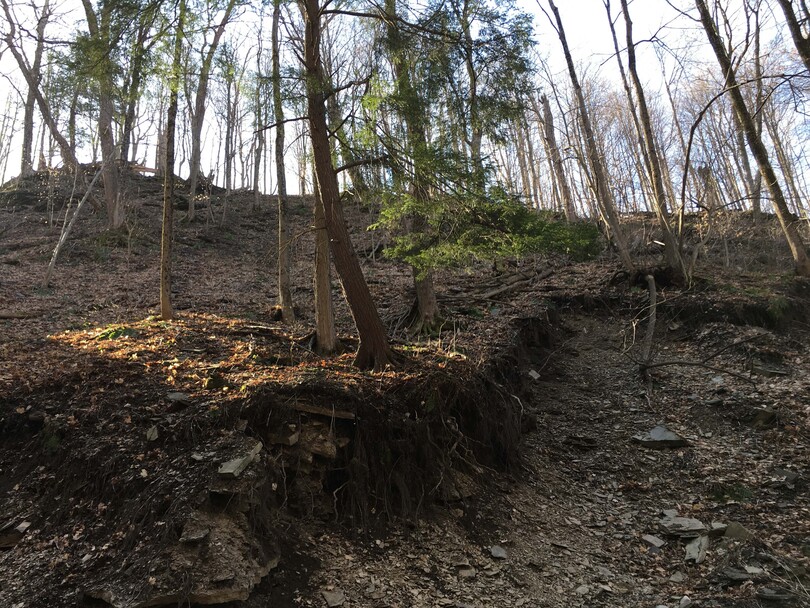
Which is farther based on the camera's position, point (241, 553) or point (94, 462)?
point (94, 462)

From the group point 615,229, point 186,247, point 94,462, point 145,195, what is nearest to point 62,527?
point 94,462

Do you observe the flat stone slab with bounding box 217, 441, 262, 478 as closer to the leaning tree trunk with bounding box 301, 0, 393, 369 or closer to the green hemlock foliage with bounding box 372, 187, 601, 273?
the leaning tree trunk with bounding box 301, 0, 393, 369

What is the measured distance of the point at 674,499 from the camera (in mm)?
5773

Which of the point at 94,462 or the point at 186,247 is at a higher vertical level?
the point at 186,247

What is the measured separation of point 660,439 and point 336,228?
5.40 meters

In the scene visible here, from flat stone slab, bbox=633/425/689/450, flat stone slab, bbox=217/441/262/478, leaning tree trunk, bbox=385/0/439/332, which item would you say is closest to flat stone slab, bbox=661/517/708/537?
flat stone slab, bbox=633/425/689/450

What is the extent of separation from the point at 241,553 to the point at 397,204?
14.7 ft

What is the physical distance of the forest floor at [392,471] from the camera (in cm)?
391

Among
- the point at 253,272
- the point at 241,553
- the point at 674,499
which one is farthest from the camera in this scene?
the point at 253,272

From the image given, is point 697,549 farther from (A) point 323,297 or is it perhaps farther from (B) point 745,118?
(B) point 745,118

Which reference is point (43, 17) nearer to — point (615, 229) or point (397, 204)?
point (397, 204)

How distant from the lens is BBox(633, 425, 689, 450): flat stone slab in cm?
679

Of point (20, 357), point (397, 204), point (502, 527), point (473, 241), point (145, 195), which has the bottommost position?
point (502, 527)

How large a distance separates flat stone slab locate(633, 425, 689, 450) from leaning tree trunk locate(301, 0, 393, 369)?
3.91m
